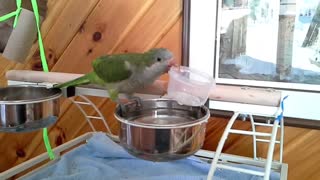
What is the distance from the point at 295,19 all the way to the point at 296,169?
449 mm

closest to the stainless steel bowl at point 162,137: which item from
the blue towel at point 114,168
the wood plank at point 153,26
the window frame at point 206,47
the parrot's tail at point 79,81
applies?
the parrot's tail at point 79,81

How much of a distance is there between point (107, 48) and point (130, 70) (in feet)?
1.99

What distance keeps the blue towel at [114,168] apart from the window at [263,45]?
0.26 m

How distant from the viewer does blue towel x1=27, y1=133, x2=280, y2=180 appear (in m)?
0.85

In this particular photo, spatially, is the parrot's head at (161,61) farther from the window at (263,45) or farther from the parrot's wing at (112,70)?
the window at (263,45)

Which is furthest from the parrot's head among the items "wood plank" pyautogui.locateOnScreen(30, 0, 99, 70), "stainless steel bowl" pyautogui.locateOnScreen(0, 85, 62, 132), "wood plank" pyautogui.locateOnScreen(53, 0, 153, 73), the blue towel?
"wood plank" pyautogui.locateOnScreen(30, 0, 99, 70)

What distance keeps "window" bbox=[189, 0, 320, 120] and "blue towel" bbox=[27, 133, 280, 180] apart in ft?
0.85

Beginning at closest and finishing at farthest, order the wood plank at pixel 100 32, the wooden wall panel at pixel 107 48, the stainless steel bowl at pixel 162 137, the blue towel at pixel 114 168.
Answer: the stainless steel bowl at pixel 162 137 < the blue towel at pixel 114 168 < the wooden wall panel at pixel 107 48 < the wood plank at pixel 100 32

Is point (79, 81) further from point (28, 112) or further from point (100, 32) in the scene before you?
point (100, 32)

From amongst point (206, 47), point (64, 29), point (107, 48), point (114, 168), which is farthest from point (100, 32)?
point (114, 168)

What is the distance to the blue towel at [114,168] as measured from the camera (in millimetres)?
846

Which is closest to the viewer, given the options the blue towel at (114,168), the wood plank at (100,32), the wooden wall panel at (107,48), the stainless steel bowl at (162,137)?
the stainless steel bowl at (162,137)

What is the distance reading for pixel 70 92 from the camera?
2.43 ft

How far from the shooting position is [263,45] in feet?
3.15
